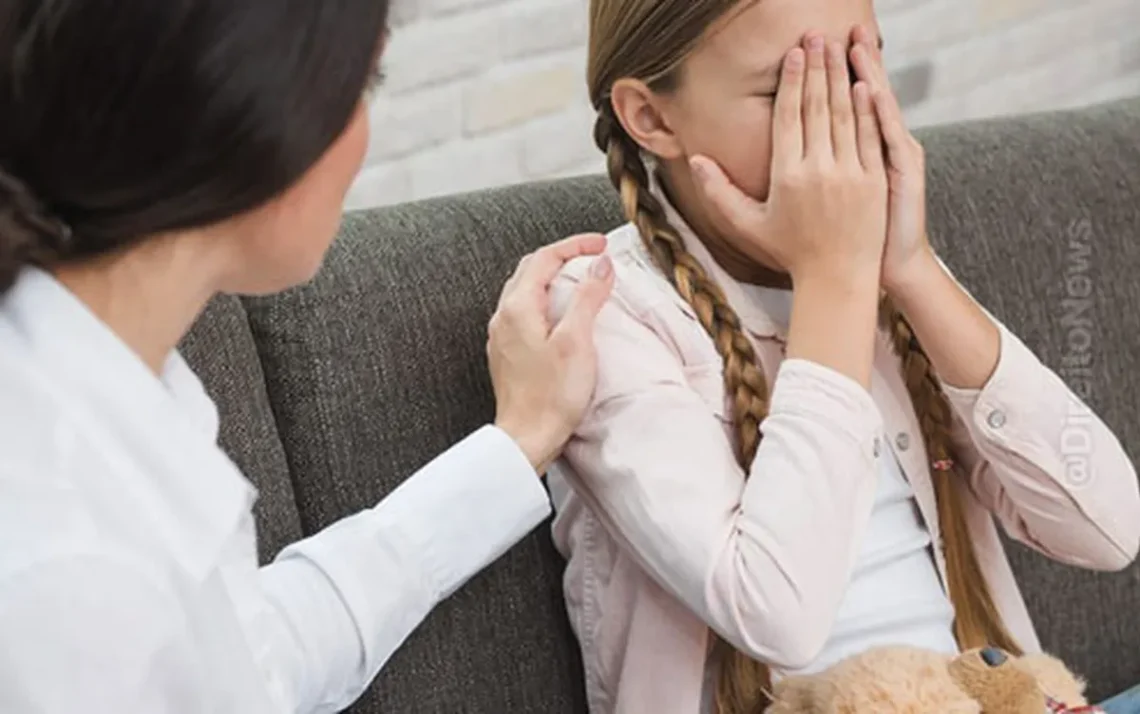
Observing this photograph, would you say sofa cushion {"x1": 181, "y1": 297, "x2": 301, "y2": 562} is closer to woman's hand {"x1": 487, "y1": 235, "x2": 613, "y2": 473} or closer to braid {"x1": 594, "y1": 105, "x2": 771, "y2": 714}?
woman's hand {"x1": 487, "y1": 235, "x2": 613, "y2": 473}

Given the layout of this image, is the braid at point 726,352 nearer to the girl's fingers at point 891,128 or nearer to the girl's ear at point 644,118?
the girl's ear at point 644,118

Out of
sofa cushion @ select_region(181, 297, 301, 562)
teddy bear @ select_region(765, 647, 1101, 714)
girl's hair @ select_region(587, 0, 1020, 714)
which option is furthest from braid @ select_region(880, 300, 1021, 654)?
sofa cushion @ select_region(181, 297, 301, 562)

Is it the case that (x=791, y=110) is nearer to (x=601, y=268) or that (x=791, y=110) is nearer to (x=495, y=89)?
(x=601, y=268)

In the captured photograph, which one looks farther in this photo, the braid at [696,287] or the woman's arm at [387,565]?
the braid at [696,287]

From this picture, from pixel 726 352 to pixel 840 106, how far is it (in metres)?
0.20

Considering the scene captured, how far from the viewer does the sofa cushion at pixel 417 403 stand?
46.8 inches

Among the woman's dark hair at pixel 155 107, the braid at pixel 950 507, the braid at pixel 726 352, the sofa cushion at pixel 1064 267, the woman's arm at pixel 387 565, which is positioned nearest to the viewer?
the woman's dark hair at pixel 155 107

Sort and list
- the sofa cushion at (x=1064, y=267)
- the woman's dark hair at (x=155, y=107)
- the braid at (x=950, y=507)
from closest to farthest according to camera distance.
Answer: the woman's dark hair at (x=155, y=107)
the braid at (x=950, y=507)
the sofa cushion at (x=1064, y=267)

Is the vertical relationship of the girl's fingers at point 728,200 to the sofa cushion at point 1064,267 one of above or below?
above

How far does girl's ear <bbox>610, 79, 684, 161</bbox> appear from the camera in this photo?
1.17 metres

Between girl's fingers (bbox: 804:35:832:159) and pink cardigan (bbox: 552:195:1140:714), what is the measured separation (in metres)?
0.14

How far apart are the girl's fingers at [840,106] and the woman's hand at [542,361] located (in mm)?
191

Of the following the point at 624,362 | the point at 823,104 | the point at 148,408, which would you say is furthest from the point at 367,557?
the point at 823,104

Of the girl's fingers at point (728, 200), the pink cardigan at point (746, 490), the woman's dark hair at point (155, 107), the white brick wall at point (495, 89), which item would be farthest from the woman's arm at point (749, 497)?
the white brick wall at point (495, 89)
